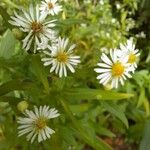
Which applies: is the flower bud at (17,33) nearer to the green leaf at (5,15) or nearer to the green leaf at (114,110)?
the green leaf at (5,15)

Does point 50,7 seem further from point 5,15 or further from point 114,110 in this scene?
point 114,110

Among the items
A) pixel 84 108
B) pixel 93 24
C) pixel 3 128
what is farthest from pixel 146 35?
pixel 3 128

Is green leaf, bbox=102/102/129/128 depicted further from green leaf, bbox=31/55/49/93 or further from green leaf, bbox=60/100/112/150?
green leaf, bbox=31/55/49/93

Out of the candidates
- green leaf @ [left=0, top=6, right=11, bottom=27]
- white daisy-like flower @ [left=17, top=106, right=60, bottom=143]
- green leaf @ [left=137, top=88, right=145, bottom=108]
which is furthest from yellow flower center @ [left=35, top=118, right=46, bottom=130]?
green leaf @ [left=137, top=88, right=145, bottom=108]

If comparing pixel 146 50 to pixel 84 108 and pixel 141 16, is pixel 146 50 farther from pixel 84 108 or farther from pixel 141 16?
pixel 84 108

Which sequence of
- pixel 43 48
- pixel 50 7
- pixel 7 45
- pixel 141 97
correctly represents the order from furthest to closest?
pixel 141 97
pixel 7 45
pixel 50 7
pixel 43 48

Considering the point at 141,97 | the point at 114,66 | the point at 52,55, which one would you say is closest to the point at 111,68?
the point at 114,66

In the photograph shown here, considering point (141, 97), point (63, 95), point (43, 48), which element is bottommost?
point (141, 97)
